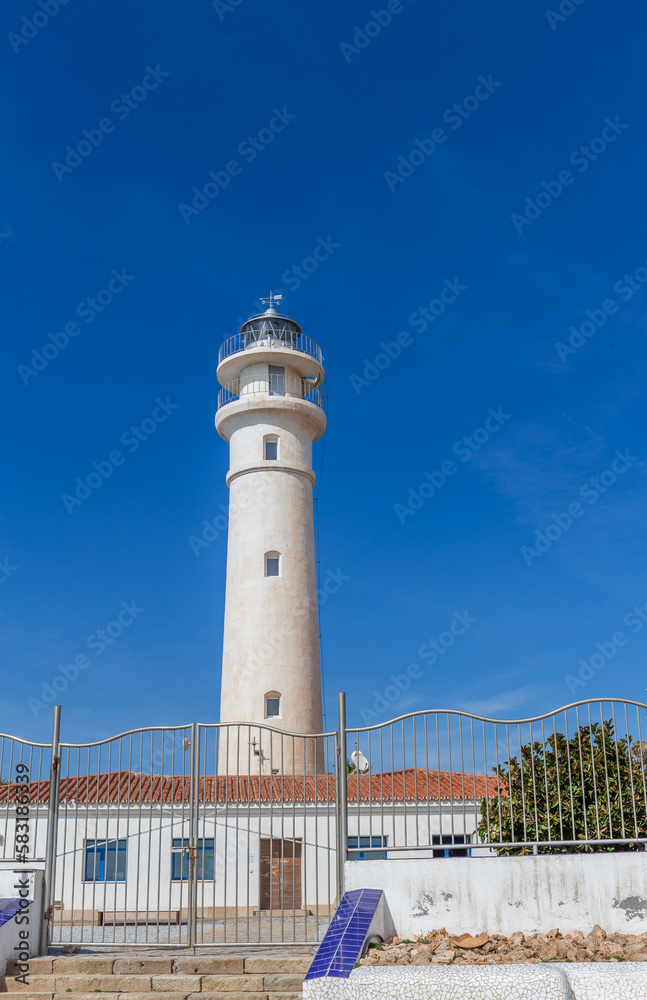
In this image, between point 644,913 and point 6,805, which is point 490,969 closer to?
point 644,913

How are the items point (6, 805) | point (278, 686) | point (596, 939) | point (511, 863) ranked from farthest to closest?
point (278, 686)
point (6, 805)
point (511, 863)
point (596, 939)

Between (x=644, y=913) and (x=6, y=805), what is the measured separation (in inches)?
721

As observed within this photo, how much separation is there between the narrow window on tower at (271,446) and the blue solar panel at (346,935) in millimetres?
18654

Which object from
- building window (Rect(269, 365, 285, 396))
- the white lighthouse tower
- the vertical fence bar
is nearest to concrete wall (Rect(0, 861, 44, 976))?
the vertical fence bar

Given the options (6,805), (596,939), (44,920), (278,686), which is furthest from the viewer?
(278,686)

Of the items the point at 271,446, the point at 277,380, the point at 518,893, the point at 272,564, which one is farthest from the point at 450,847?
the point at 277,380

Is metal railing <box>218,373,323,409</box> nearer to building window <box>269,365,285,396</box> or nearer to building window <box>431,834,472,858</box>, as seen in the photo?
building window <box>269,365,285,396</box>

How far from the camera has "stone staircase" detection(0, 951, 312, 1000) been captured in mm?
9750

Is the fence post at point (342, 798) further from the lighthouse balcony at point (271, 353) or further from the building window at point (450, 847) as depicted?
the lighthouse balcony at point (271, 353)

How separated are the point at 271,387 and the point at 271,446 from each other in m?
1.80

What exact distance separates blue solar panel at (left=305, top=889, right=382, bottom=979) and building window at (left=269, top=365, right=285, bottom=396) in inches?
775

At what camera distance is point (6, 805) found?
23.8 m

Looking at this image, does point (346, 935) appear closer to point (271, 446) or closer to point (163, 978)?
point (163, 978)

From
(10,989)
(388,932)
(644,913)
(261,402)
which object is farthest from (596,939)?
(261,402)
